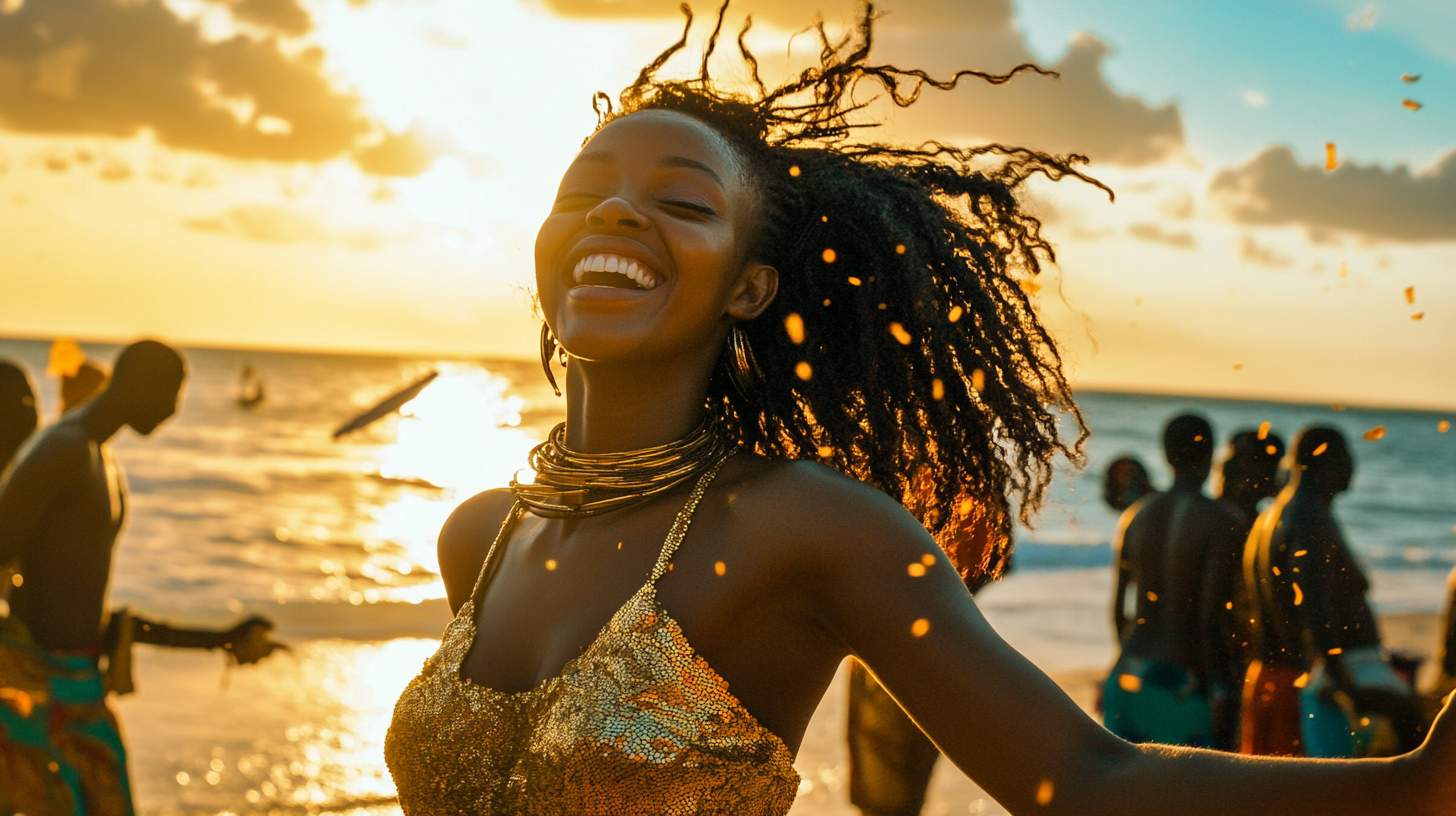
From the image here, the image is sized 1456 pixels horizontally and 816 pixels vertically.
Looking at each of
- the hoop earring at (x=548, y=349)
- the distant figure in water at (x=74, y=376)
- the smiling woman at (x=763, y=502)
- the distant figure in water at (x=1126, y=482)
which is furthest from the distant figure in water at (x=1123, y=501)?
the distant figure in water at (x=74, y=376)

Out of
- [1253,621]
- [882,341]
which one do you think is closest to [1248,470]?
[1253,621]

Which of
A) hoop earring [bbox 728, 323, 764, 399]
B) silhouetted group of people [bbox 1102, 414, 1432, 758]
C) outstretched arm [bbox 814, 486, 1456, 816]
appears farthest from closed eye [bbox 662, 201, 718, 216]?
silhouetted group of people [bbox 1102, 414, 1432, 758]

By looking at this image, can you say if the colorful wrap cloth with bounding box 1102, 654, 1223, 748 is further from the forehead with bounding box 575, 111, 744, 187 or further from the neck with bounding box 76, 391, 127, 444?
the neck with bounding box 76, 391, 127, 444

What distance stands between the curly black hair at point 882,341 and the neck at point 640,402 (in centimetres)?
15

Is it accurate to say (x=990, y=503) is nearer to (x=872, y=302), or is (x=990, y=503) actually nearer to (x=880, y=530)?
(x=872, y=302)

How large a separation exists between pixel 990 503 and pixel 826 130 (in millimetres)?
791

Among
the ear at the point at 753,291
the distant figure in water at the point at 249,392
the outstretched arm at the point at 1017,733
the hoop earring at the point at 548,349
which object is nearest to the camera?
the outstretched arm at the point at 1017,733

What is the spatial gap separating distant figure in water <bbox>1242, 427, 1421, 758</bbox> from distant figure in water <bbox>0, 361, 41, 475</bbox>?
5.71 metres

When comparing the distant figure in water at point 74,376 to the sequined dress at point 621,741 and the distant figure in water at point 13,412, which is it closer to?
the distant figure in water at point 13,412

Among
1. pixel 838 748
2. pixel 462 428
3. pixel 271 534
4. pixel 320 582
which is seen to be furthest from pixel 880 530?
pixel 462 428

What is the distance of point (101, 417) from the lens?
15.4ft

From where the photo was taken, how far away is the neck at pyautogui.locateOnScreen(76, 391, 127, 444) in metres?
4.63

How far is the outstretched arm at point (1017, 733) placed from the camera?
127 centimetres

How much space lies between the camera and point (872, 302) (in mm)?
2078
